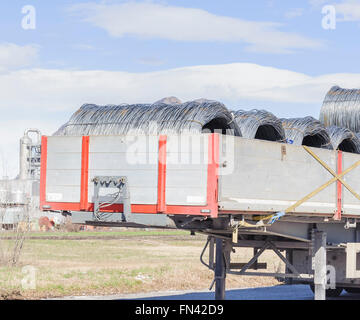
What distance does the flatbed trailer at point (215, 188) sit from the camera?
10.6 m

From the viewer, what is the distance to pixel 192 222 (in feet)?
38.0

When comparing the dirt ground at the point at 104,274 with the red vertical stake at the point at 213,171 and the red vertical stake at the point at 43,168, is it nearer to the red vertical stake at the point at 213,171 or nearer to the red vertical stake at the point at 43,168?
the red vertical stake at the point at 43,168

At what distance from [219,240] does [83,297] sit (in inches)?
206

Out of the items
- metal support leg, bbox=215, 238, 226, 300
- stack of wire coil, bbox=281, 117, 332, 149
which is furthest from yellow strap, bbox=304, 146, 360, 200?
metal support leg, bbox=215, 238, 226, 300

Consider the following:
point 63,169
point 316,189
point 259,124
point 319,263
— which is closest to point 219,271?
point 319,263

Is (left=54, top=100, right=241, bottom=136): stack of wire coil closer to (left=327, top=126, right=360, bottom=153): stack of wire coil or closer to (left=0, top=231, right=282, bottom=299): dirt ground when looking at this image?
(left=327, top=126, right=360, bottom=153): stack of wire coil

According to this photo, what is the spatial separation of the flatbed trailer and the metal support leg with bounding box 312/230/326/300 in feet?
0.06

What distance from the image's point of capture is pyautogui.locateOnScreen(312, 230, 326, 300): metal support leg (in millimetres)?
12758

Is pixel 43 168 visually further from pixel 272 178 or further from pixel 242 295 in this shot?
pixel 242 295

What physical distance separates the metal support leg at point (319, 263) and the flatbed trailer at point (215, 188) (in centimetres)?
2

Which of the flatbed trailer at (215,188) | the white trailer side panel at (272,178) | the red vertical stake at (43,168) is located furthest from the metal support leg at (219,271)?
the red vertical stake at (43,168)

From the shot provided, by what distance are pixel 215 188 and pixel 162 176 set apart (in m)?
0.77
